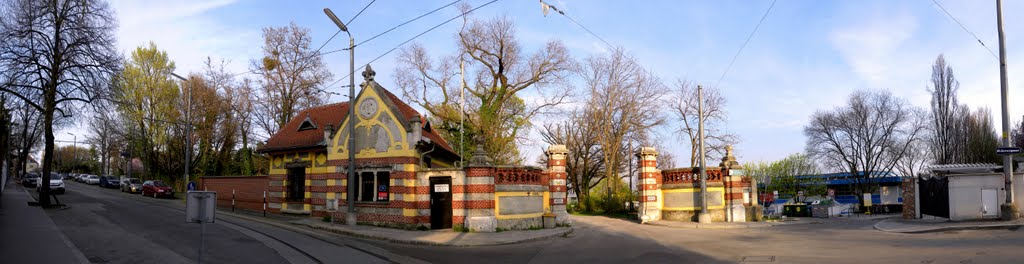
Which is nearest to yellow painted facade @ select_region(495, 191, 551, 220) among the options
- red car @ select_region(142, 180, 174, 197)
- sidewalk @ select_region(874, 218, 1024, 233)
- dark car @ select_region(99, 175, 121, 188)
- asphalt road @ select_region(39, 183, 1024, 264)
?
asphalt road @ select_region(39, 183, 1024, 264)

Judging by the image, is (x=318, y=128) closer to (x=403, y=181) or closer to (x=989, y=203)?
(x=403, y=181)

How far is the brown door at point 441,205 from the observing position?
2098cm

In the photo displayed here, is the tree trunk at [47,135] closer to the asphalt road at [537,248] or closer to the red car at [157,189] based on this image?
the asphalt road at [537,248]

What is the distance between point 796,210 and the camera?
37.0 metres

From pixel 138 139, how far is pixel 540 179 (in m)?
39.7

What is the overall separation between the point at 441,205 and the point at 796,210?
25783 mm

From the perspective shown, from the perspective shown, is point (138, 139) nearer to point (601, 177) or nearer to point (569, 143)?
point (569, 143)

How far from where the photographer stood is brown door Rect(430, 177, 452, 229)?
68.8ft

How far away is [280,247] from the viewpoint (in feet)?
47.7

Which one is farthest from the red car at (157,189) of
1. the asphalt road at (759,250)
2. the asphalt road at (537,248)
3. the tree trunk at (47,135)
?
the asphalt road at (759,250)

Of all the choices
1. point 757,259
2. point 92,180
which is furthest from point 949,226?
point 92,180

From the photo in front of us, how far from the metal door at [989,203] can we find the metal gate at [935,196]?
1035 mm

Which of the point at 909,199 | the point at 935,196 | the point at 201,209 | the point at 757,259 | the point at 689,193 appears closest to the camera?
the point at 201,209

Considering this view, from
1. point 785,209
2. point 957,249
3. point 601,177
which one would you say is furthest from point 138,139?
point 957,249
